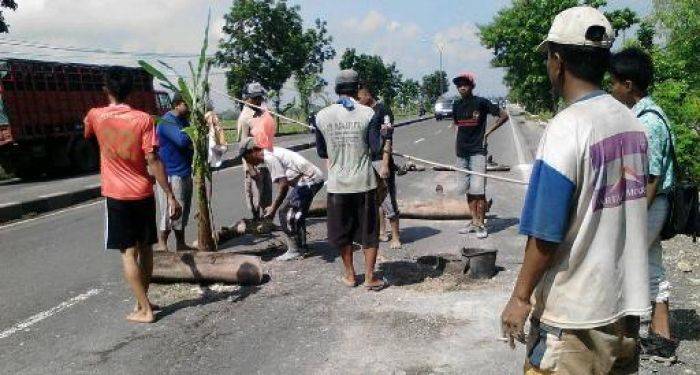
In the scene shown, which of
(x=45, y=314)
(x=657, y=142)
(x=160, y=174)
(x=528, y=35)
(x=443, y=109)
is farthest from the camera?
(x=443, y=109)

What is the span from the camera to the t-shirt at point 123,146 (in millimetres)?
4820

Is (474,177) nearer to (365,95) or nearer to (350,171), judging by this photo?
(365,95)

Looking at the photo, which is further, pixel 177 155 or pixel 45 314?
pixel 177 155

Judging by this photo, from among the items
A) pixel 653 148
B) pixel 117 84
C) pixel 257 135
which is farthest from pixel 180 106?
pixel 653 148

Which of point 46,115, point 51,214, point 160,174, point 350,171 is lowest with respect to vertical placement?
point 51,214

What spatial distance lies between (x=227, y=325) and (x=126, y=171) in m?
1.46

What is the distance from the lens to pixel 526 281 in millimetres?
2061

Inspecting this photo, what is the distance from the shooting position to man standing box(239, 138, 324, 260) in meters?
6.43

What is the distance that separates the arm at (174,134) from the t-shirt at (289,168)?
896 mm

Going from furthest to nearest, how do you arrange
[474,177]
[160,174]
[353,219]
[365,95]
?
[474,177] < [365,95] < [353,219] < [160,174]

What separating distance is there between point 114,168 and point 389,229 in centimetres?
393

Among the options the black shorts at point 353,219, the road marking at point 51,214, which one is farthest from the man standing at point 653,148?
the road marking at point 51,214

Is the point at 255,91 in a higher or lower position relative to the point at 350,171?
higher

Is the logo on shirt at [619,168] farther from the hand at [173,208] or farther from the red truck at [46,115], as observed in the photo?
the red truck at [46,115]
